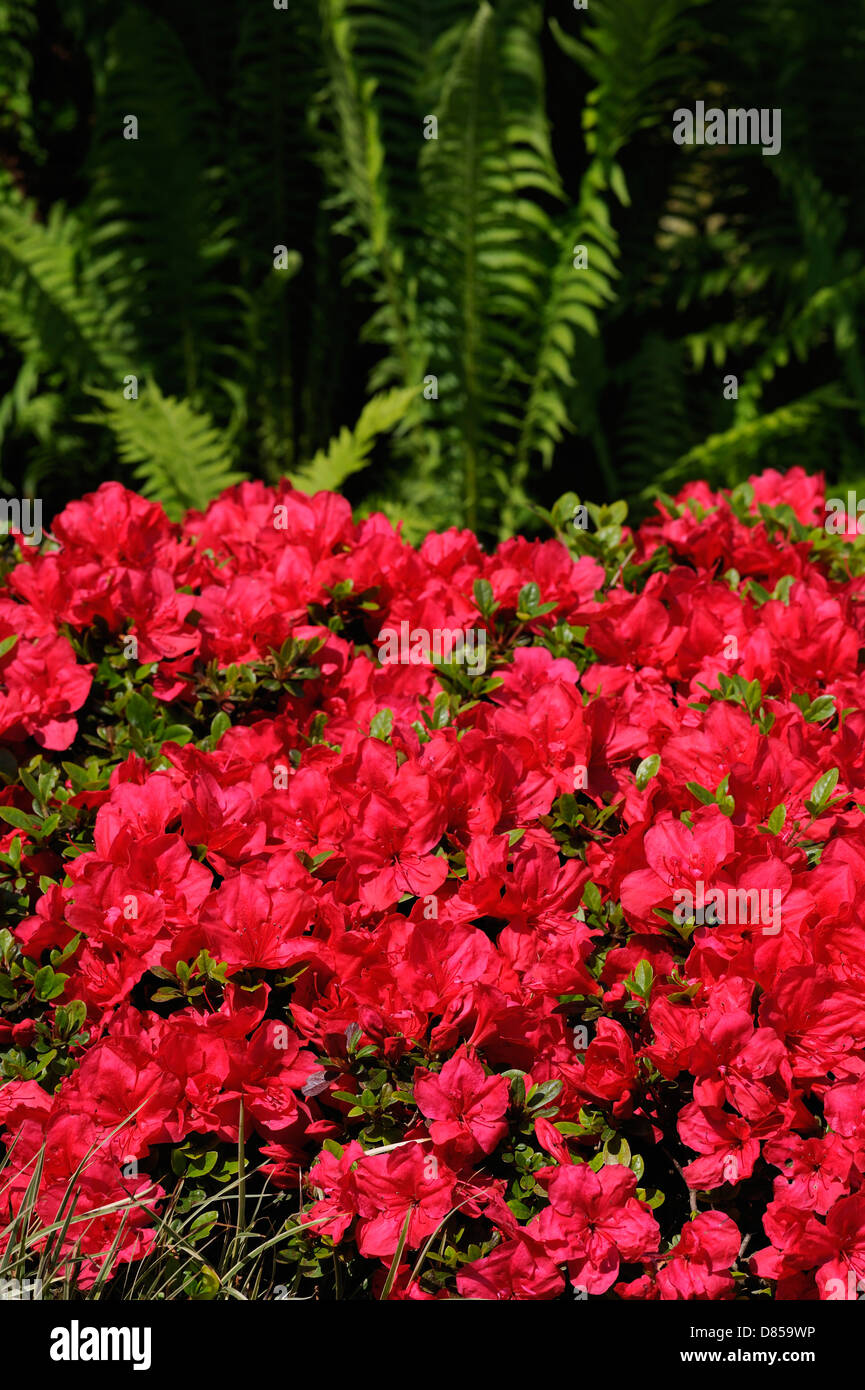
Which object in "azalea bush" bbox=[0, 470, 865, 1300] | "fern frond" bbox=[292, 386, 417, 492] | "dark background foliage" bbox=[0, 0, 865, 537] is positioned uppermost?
"dark background foliage" bbox=[0, 0, 865, 537]

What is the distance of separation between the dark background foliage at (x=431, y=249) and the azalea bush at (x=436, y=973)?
2.42 m

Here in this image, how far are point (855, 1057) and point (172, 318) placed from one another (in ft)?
14.7

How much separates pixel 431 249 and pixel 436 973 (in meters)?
3.76

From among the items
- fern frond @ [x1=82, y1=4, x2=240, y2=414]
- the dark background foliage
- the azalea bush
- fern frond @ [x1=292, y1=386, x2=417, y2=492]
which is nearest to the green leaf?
the azalea bush

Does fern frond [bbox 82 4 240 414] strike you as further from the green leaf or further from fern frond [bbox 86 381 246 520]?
the green leaf

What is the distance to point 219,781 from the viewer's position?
169 centimetres

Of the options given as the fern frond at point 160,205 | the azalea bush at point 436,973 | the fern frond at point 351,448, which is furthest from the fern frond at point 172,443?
the azalea bush at point 436,973

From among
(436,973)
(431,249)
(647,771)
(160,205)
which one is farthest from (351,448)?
(436,973)

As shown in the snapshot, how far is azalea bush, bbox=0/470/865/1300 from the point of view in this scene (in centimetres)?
130

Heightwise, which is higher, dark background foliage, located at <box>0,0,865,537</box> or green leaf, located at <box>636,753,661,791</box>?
dark background foliage, located at <box>0,0,865,537</box>

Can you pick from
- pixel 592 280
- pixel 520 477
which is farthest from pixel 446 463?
pixel 592 280

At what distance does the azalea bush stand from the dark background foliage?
2.42 metres

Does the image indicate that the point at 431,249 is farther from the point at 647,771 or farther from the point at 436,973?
the point at 436,973

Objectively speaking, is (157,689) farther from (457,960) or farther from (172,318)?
(172,318)
